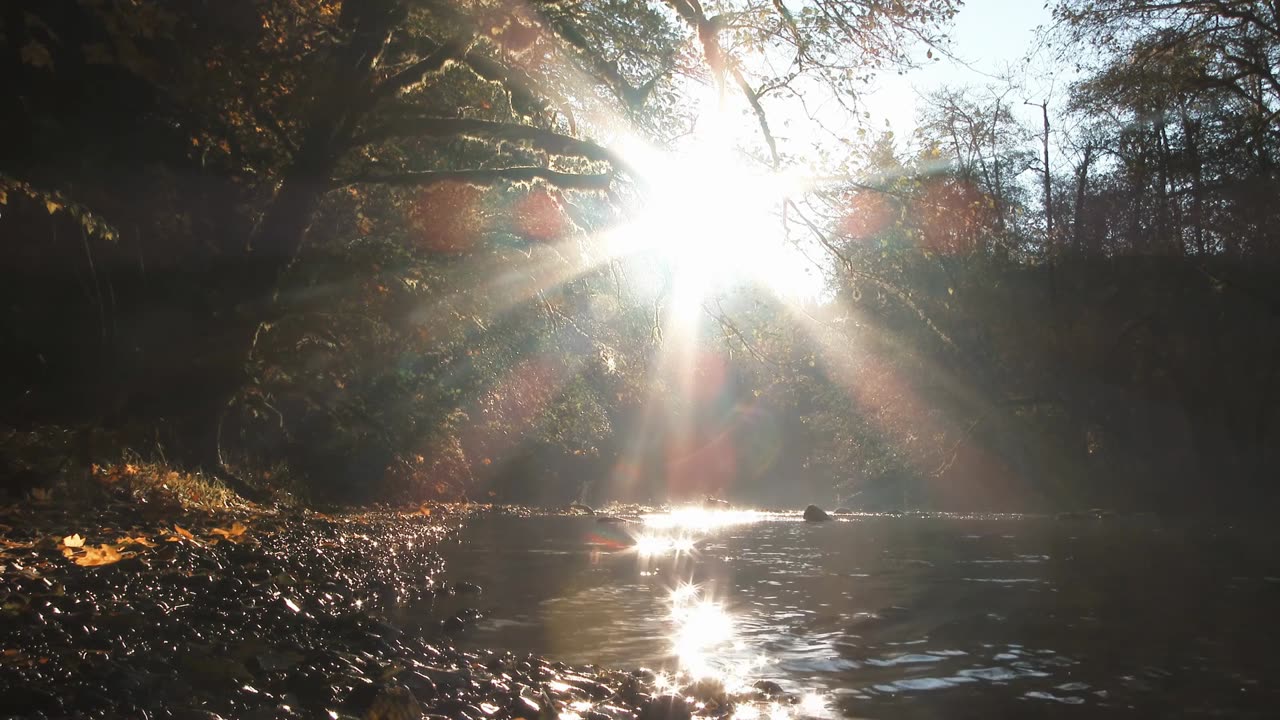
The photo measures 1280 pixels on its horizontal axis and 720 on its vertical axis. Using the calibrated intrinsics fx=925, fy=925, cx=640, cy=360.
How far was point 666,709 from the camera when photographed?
238 inches

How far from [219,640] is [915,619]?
276 inches

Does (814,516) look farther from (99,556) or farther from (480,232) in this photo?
(99,556)

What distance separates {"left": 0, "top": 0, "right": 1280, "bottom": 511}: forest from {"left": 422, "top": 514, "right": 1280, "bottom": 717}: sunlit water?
3.85 meters

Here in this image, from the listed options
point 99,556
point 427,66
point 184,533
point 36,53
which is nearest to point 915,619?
point 184,533

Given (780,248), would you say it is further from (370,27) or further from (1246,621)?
(1246,621)

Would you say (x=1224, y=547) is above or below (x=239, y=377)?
below

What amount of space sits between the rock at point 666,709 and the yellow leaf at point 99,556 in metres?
4.61

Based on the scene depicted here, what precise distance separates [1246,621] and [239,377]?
509 inches

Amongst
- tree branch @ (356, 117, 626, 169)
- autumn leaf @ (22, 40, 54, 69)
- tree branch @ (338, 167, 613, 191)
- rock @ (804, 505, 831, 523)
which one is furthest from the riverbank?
rock @ (804, 505, 831, 523)

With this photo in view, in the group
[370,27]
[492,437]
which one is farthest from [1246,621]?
[492,437]

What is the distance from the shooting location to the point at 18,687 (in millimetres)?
4492

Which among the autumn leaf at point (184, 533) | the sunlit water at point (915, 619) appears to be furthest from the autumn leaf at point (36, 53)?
the sunlit water at point (915, 619)

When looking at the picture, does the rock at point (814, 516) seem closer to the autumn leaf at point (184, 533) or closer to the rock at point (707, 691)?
the autumn leaf at point (184, 533)

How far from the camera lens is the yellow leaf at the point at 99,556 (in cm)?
733
